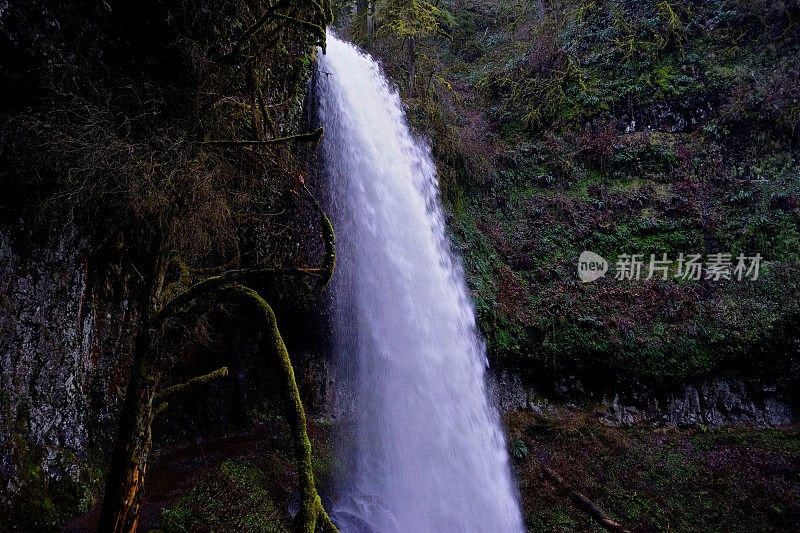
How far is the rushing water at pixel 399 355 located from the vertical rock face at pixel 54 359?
122 inches

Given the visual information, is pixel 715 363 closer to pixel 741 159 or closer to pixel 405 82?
pixel 741 159

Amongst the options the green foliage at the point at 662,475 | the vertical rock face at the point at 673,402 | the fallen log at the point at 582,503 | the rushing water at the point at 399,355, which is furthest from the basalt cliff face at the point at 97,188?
the vertical rock face at the point at 673,402

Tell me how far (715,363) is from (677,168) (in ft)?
15.2

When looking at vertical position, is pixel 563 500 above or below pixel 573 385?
below

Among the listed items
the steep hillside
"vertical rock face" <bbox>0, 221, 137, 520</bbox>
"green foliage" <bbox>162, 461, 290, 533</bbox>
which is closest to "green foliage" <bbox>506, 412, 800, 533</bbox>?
the steep hillside

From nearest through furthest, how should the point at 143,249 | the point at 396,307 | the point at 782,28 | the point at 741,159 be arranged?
the point at 143,249
the point at 396,307
the point at 741,159
the point at 782,28

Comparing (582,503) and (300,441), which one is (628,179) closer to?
(582,503)

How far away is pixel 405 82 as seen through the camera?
11094mm

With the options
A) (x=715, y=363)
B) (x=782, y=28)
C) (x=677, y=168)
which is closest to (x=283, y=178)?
(x=715, y=363)

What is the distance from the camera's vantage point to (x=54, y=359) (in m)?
4.18

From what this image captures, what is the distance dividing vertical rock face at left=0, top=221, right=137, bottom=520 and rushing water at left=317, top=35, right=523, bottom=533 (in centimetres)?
310

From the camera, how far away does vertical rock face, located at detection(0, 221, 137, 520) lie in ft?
12.4

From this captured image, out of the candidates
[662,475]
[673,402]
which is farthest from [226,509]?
[673,402]

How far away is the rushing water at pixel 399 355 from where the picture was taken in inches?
248
